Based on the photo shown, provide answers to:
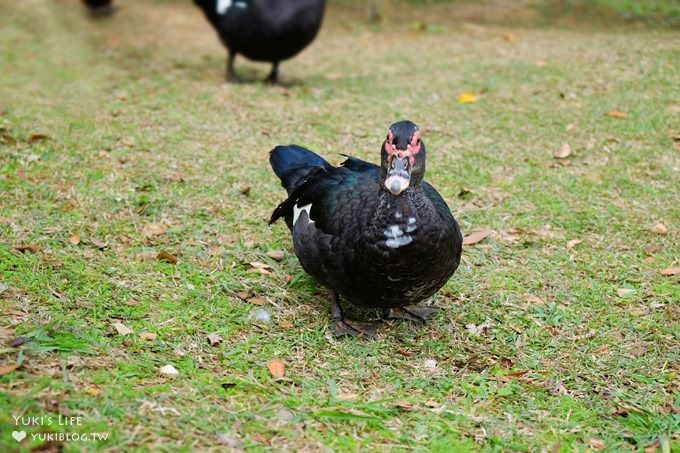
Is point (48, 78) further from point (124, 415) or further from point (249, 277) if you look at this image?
point (124, 415)

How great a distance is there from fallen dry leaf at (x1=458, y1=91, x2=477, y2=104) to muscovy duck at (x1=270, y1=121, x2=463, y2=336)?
3.56m

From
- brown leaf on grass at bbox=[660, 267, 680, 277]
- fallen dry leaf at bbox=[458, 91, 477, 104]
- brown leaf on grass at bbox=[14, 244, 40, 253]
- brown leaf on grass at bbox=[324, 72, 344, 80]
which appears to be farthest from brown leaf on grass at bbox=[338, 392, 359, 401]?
brown leaf on grass at bbox=[324, 72, 344, 80]

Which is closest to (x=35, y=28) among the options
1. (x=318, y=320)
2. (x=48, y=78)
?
(x=48, y=78)

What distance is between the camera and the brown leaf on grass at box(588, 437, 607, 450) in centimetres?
298

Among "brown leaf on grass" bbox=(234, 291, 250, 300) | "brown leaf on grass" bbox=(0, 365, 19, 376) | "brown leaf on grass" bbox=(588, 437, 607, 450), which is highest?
"brown leaf on grass" bbox=(0, 365, 19, 376)

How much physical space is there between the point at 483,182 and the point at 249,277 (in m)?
2.14

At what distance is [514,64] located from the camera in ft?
26.9

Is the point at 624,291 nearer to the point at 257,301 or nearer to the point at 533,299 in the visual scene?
the point at 533,299

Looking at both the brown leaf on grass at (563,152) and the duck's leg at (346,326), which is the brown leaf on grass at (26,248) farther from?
the brown leaf on grass at (563,152)

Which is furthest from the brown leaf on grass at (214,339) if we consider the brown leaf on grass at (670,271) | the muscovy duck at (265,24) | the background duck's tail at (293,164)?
the muscovy duck at (265,24)

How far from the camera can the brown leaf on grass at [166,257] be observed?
421cm

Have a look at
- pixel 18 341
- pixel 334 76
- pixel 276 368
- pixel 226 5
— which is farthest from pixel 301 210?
pixel 334 76

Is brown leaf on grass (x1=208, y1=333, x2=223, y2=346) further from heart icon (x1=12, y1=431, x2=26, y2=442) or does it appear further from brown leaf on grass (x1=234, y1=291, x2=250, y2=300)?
heart icon (x1=12, y1=431, x2=26, y2=442)

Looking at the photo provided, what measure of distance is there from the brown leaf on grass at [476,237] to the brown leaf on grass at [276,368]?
1.70 m
